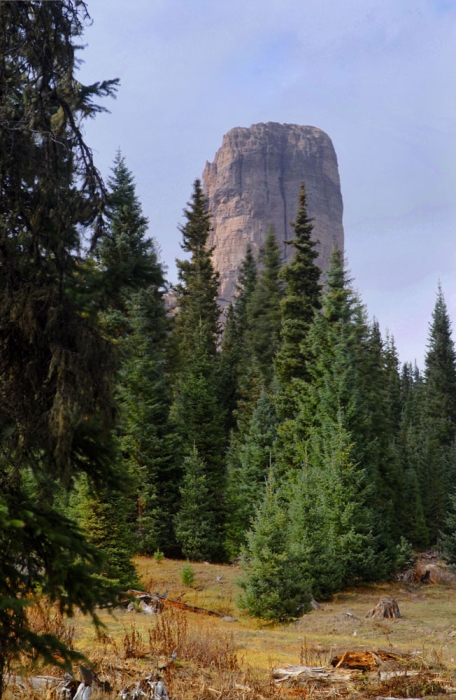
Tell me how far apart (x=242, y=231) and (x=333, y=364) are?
117771 millimetres

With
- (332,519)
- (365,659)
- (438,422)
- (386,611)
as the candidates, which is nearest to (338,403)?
(332,519)

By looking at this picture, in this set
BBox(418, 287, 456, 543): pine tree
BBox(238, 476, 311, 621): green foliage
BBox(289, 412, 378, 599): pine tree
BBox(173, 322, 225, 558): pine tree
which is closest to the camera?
BBox(238, 476, 311, 621): green foliage

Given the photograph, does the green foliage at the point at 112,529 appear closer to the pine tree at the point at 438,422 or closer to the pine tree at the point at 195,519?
the pine tree at the point at 195,519

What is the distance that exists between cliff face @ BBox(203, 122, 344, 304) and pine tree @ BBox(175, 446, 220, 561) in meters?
111

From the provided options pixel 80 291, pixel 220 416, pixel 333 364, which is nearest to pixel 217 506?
pixel 220 416

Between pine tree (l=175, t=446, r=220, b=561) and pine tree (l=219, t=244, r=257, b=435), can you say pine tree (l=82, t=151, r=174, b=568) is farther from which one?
pine tree (l=219, t=244, r=257, b=435)

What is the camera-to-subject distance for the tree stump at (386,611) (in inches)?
598

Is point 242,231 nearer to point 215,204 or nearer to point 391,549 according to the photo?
point 215,204

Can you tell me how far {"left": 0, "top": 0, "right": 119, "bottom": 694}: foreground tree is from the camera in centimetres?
418

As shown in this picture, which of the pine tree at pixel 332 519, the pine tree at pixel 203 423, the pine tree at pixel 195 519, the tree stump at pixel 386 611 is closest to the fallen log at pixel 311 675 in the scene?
the tree stump at pixel 386 611

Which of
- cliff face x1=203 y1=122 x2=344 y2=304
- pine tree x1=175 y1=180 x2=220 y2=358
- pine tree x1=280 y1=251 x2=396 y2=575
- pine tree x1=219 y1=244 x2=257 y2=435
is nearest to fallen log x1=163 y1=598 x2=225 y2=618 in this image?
pine tree x1=280 y1=251 x2=396 y2=575

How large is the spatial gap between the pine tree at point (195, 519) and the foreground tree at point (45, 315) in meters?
21.3

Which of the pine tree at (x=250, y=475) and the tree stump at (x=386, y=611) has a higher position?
the pine tree at (x=250, y=475)

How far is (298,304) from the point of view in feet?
105
